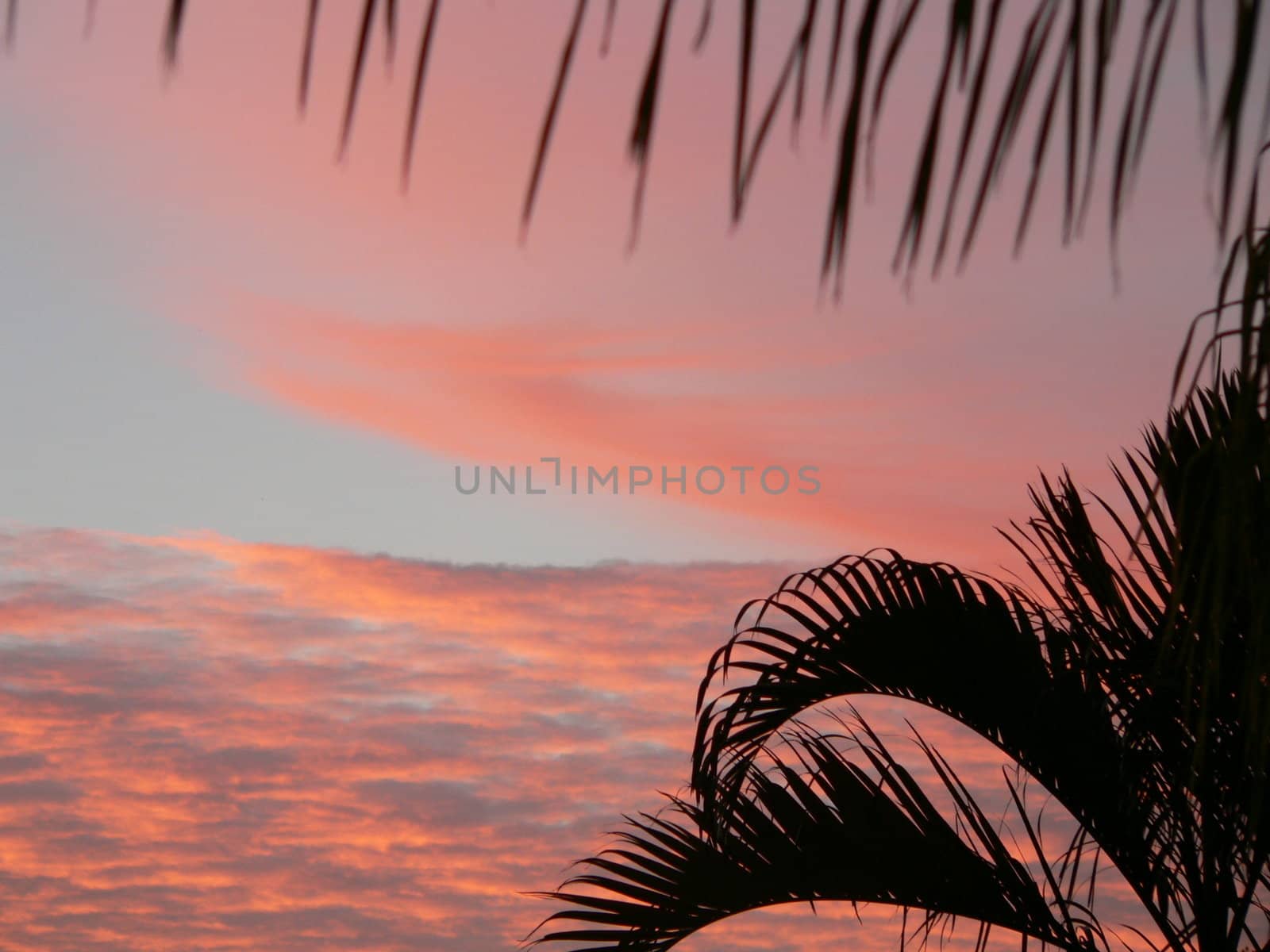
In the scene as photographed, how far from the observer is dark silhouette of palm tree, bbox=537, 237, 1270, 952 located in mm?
3920

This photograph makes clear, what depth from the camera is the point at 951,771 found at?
13.5 feet

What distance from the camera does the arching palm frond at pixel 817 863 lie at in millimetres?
4043

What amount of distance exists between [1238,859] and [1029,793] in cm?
60

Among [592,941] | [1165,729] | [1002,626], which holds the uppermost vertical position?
[1002,626]

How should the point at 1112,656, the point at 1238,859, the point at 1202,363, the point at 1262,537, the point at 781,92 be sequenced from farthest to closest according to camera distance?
the point at 1112,656 → the point at 1238,859 → the point at 1262,537 → the point at 1202,363 → the point at 781,92

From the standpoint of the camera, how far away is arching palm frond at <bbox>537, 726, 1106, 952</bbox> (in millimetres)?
4043

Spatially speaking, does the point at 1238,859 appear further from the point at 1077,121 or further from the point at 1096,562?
the point at 1077,121

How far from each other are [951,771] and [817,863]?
493 millimetres

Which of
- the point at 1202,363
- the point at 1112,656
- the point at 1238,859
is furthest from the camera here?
the point at 1112,656

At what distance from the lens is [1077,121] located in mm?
923

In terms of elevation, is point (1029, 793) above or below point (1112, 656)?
below

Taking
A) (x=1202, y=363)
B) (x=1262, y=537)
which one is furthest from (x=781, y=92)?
(x=1262, y=537)

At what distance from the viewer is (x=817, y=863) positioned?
13.6 feet

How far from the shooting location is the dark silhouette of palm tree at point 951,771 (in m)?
3.92
